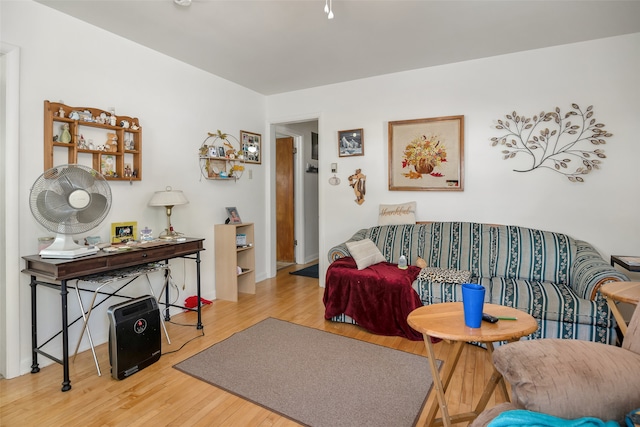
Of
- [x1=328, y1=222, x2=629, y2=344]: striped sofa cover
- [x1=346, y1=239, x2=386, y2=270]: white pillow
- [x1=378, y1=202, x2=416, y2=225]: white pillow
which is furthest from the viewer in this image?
[x1=378, y1=202, x2=416, y2=225]: white pillow

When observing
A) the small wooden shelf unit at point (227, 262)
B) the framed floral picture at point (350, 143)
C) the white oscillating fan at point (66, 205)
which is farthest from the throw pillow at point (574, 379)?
the framed floral picture at point (350, 143)

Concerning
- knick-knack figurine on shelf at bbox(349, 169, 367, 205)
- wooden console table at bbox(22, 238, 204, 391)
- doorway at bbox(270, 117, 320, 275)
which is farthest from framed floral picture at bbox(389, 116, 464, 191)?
wooden console table at bbox(22, 238, 204, 391)

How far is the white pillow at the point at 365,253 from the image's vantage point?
3.09 meters

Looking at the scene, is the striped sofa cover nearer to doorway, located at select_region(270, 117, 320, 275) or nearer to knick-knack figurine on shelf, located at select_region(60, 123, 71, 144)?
doorway, located at select_region(270, 117, 320, 275)

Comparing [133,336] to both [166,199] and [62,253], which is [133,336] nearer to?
[62,253]

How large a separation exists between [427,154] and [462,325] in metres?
2.53

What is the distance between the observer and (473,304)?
54.1 inches

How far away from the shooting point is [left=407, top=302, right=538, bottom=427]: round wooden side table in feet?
4.32

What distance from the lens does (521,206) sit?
10.6ft

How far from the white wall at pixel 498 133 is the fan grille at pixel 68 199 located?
2548 mm

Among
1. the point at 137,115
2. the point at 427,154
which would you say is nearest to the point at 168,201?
the point at 137,115

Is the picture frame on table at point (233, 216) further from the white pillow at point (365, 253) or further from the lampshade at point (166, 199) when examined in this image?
the white pillow at point (365, 253)

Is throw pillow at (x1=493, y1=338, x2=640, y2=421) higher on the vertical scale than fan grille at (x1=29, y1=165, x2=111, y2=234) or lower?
lower

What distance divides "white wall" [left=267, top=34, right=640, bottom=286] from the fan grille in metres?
2.55
